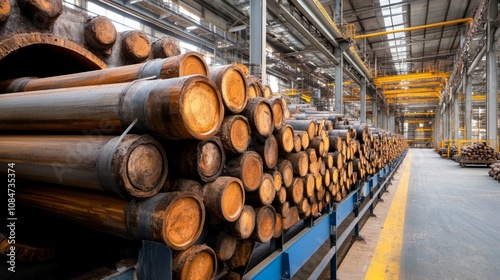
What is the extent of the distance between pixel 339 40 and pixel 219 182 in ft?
35.7

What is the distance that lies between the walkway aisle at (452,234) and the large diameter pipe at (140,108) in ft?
10.9

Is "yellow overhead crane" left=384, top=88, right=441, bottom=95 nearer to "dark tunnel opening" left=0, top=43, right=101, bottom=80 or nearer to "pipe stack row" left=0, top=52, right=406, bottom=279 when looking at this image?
"pipe stack row" left=0, top=52, right=406, bottom=279

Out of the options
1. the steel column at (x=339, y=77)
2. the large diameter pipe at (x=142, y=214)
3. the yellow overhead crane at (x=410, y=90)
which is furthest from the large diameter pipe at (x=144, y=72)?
the yellow overhead crane at (x=410, y=90)

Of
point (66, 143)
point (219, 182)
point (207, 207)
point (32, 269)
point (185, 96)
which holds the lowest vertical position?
point (32, 269)

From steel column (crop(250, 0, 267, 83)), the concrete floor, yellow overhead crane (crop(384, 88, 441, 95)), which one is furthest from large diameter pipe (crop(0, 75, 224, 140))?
yellow overhead crane (crop(384, 88, 441, 95))

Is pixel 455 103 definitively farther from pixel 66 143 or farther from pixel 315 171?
pixel 66 143

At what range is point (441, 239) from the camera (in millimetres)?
4441

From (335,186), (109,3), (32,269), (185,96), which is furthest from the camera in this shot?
(109,3)

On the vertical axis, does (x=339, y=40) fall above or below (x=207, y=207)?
above

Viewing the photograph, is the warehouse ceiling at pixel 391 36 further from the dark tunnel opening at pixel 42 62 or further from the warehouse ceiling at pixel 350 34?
the dark tunnel opening at pixel 42 62

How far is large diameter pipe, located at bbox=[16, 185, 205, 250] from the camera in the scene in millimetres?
1196

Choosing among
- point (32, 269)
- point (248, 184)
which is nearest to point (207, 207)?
point (248, 184)

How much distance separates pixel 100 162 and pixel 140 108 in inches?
10.7

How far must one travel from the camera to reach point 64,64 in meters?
2.81
